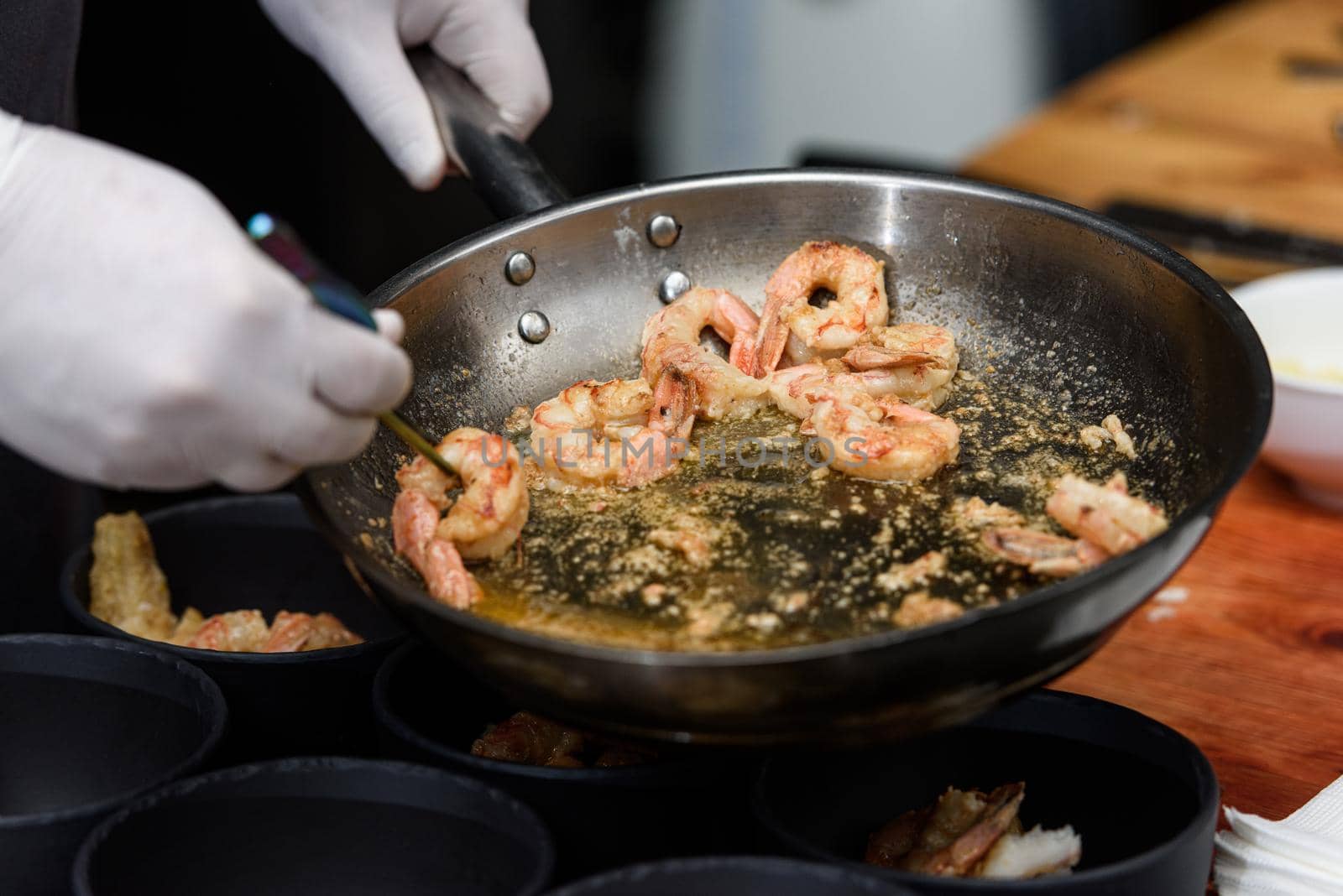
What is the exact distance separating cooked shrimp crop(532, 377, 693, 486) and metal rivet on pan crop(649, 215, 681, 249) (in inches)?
8.6

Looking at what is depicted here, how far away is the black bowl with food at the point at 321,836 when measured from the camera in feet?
3.47

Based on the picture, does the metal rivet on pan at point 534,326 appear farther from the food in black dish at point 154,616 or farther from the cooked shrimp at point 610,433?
the food in black dish at point 154,616

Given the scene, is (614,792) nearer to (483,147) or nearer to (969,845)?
(969,845)

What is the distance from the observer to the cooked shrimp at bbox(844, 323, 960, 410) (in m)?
1.39

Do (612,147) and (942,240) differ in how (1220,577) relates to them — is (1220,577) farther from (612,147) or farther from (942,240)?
(612,147)

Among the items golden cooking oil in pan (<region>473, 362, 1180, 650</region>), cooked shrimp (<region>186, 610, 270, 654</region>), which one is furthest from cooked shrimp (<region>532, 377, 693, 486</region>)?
cooked shrimp (<region>186, 610, 270, 654</region>)

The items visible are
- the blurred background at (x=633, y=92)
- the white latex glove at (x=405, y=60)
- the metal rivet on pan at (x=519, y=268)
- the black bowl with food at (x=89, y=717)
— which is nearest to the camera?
the black bowl with food at (x=89, y=717)

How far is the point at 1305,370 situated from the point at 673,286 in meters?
0.94

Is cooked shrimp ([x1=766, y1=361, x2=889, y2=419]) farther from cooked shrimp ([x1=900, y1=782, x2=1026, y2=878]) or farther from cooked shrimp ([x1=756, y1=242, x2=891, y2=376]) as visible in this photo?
cooked shrimp ([x1=900, y1=782, x2=1026, y2=878])

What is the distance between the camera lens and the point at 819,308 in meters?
1.51

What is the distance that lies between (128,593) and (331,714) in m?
0.32

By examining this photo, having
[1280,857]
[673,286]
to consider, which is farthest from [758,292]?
[1280,857]

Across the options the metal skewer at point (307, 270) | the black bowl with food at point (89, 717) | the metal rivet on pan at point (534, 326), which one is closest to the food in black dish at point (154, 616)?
the black bowl with food at point (89, 717)

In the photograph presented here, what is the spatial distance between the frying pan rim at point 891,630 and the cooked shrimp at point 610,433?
0.65 feet
